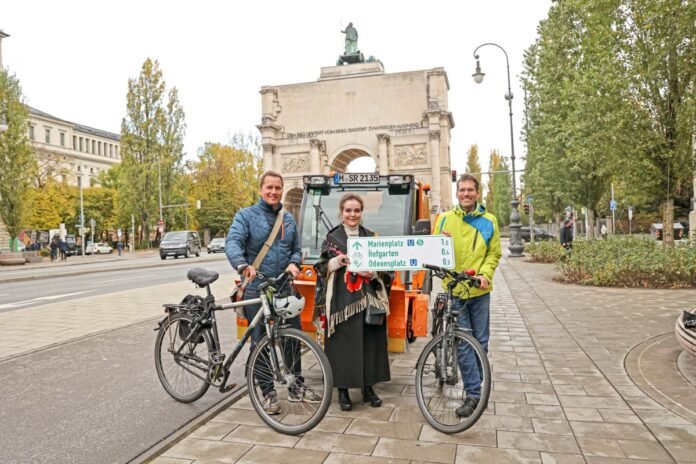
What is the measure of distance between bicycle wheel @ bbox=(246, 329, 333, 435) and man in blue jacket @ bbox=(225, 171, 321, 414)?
28 cm

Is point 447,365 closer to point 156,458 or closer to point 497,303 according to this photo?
point 156,458

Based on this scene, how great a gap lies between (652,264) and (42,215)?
5229 cm

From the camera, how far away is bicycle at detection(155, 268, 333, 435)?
162 inches

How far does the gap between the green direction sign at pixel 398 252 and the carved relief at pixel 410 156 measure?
4611 centimetres

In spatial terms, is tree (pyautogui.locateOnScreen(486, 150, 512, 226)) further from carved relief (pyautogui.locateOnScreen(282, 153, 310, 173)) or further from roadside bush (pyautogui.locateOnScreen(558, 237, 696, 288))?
roadside bush (pyautogui.locateOnScreen(558, 237, 696, 288))

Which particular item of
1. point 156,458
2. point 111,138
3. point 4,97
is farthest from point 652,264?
point 111,138

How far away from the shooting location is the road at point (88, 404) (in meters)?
3.98

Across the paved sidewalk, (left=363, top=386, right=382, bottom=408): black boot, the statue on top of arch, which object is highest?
the statue on top of arch

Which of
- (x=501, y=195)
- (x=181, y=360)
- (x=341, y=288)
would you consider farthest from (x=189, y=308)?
(x=501, y=195)

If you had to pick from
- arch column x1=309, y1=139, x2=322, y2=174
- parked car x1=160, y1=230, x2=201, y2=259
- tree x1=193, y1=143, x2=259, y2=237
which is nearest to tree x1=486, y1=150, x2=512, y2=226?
tree x1=193, y1=143, x2=259, y2=237

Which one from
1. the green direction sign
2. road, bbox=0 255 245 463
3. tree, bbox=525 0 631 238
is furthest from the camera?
tree, bbox=525 0 631 238

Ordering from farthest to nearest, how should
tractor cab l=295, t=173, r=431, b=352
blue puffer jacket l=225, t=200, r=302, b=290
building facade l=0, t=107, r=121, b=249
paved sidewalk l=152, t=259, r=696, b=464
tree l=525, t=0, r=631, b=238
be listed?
building facade l=0, t=107, r=121, b=249 → tree l=525, t=0, r=631, b=238 → tractor cab l=295, t=173, r=431, b=352 → blue puffer jacket l=225, t=200, r=302, b=290 → paved sidewalk l=152, t=259, r=696, b=464

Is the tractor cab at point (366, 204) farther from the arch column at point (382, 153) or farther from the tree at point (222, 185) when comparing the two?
the tree at point (222, 185)

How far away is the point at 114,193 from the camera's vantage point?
67812 millimetres
